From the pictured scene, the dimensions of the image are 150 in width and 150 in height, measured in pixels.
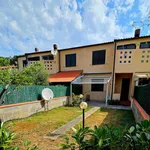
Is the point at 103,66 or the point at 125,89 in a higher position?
the point at 103,66

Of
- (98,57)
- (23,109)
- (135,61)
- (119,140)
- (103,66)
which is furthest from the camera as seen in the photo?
(98,57)

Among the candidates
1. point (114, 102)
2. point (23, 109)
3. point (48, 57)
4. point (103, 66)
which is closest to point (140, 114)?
point (23, 109)

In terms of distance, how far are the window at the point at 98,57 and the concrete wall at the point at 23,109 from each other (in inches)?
385

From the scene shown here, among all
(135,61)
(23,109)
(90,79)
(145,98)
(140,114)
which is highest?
(135,61)

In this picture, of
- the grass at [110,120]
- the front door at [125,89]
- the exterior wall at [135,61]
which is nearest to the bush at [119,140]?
the grass at [110,120]

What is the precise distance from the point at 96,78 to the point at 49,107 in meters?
9.57

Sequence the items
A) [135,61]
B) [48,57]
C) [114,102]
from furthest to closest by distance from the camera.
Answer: [48,57]
[114,102]
[135,61]

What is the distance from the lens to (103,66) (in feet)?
58.9

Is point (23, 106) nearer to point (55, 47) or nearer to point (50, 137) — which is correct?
point (50, 137)

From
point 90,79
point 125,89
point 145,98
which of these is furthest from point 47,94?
point 125,89

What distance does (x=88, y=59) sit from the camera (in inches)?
749

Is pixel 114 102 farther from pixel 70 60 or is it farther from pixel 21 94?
pixel 21 94

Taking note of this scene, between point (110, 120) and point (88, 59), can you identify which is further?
point (88, 59)

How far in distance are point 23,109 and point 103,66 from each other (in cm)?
1351
